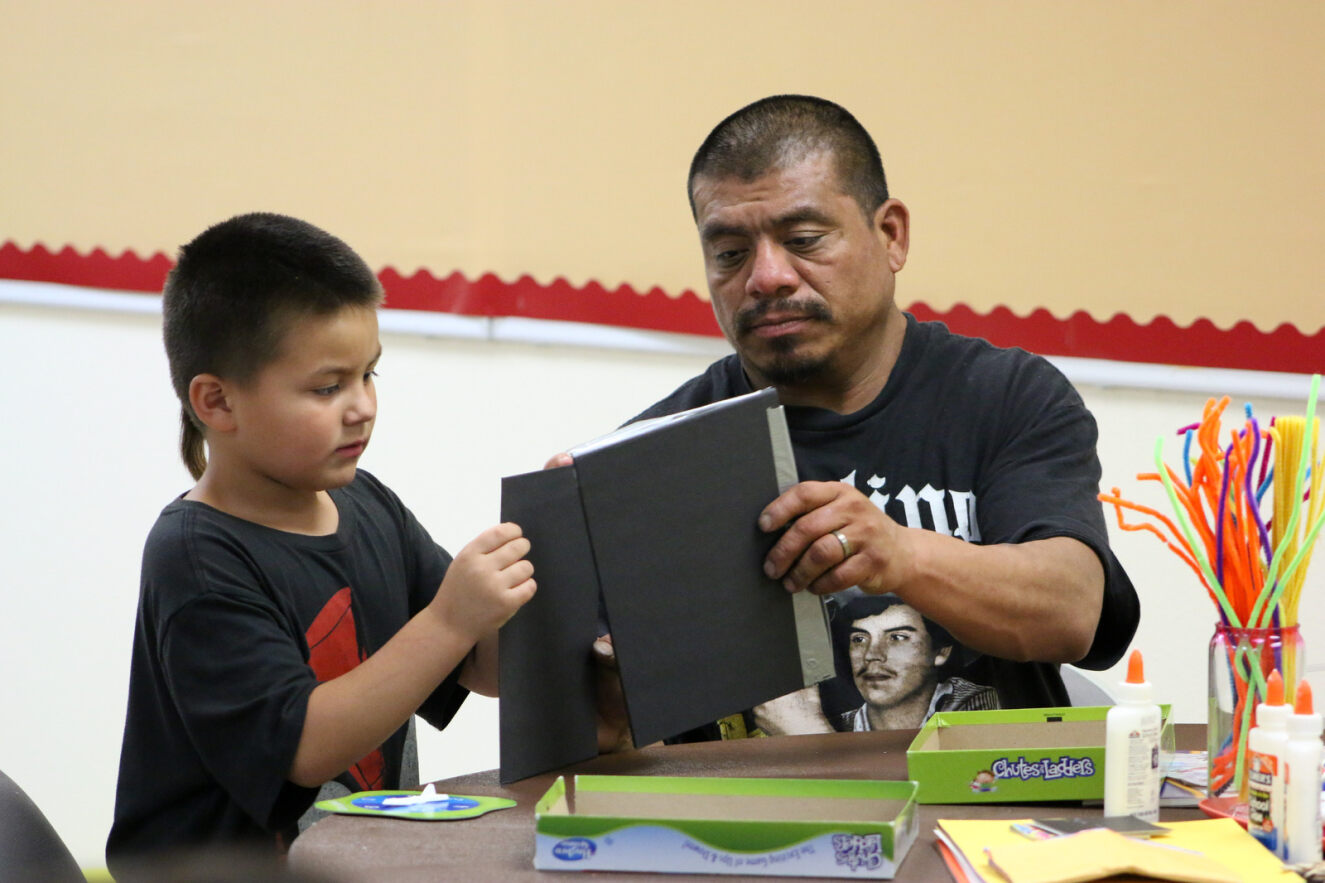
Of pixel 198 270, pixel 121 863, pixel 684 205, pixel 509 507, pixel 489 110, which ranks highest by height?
pixel 489 110

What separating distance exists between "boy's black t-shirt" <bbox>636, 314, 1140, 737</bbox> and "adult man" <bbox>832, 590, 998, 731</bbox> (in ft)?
0.04

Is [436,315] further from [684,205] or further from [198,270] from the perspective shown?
[198,270]

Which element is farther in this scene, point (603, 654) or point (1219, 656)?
point (603, 654)

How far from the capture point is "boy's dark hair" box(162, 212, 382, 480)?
114 centimetres

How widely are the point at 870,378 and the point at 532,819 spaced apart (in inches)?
30.1

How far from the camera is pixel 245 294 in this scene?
1.16 metres

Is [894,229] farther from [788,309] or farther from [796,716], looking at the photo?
[796,716]

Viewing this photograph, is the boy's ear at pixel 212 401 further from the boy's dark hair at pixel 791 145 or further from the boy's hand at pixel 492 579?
the boy's dark hair at pixel 791 145

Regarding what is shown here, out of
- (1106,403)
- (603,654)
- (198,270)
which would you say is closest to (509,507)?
(603,654)

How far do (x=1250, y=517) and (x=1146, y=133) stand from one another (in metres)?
1.37

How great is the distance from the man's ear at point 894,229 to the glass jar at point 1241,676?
2.46 ft

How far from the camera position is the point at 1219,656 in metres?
0.86

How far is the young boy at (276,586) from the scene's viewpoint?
3.25 ft

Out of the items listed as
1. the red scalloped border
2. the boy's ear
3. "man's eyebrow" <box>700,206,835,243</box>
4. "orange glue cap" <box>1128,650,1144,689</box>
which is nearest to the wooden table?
"orange glue cap" <box>1128,650,1144,689</box>
